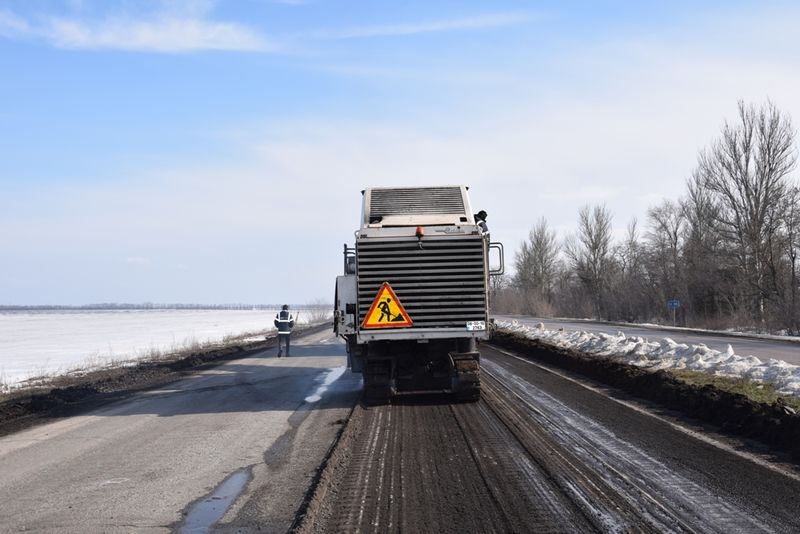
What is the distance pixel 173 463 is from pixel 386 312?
478 cm

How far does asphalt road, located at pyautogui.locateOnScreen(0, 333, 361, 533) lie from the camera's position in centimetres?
646

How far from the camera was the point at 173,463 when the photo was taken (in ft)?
28.6

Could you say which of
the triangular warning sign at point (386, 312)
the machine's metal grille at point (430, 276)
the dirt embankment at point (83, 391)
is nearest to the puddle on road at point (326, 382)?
the triangular warning sign at point (386, 312)

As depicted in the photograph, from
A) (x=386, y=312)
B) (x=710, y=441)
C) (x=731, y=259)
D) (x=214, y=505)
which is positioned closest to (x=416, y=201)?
(x=386, y=312)

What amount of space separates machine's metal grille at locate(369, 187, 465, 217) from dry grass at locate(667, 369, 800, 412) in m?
5.78

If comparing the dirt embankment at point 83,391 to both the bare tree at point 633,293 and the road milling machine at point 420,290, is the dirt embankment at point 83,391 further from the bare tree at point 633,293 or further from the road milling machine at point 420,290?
the bare tree at point 633,293

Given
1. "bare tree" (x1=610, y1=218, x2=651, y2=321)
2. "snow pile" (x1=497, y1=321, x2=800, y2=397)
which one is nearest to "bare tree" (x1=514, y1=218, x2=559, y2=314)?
"bare tree" (x1=610, y1=218, x2=651, y2=321)

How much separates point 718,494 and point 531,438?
3118 millimetres

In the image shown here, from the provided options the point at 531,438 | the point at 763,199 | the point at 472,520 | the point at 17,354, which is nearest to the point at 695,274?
the point at 763,199

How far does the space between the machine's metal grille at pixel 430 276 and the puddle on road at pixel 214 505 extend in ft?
16.3

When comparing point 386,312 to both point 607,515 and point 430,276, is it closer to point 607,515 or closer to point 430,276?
point 430,276

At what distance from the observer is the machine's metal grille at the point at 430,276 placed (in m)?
12.4

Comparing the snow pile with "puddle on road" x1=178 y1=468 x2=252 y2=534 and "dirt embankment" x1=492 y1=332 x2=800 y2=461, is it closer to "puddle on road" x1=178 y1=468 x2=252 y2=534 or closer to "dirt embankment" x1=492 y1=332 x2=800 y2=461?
"dirt embankment" x1=492 y1=332 x2=800 y2=461

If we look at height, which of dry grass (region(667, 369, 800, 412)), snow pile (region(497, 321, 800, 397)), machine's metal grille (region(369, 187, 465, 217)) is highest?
machine's metal grille (region(369, 187, 465, 217))
